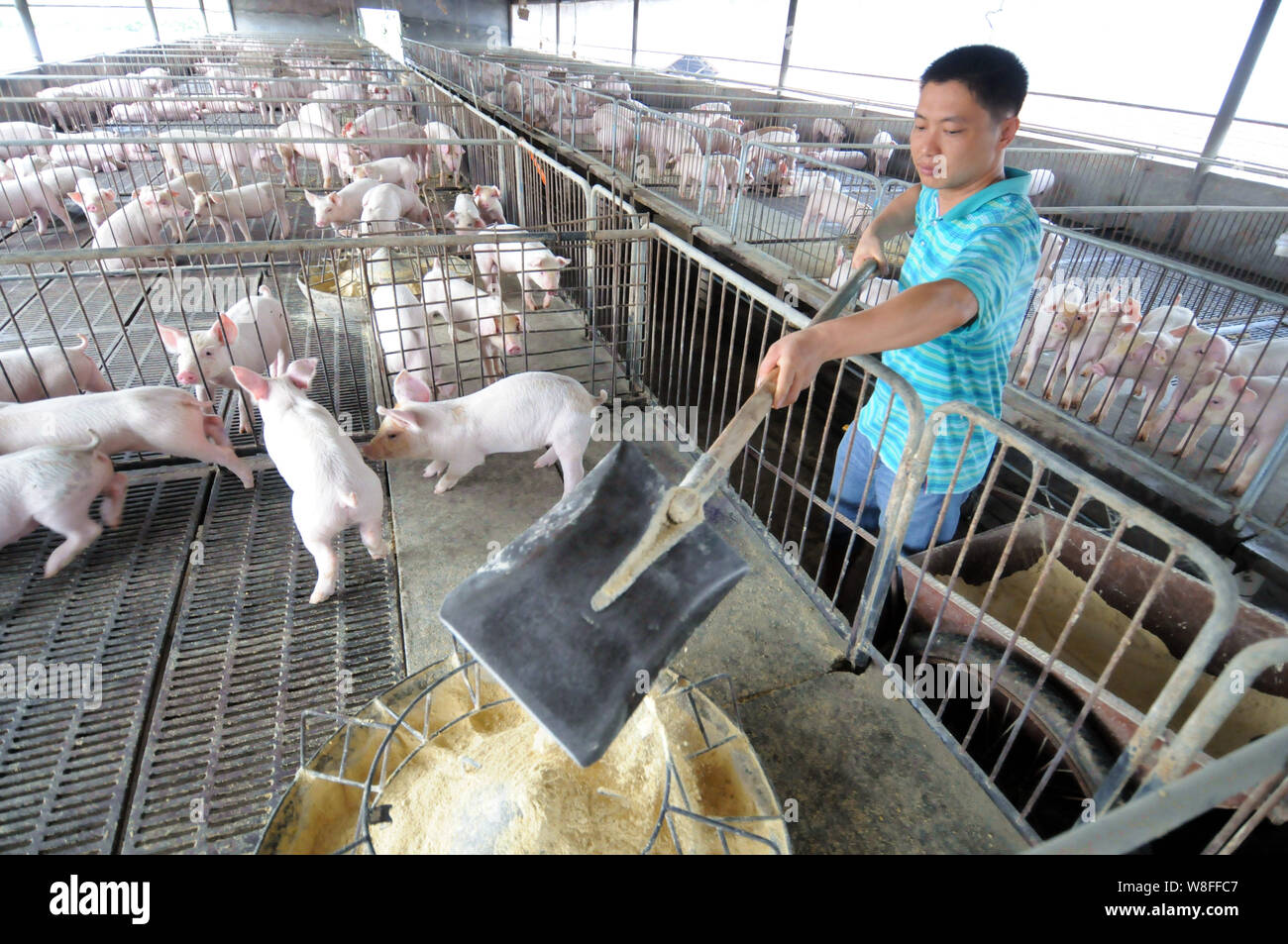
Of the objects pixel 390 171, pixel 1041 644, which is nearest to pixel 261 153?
pixel 390 171

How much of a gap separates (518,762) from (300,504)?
5.46 ft

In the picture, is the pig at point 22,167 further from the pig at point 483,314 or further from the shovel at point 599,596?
the shovel at point 599,596

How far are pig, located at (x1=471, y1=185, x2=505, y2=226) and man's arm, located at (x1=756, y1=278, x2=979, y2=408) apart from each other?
652 cm

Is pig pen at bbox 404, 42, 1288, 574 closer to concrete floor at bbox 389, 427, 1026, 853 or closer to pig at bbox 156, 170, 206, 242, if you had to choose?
concrete floor at bbox 389, 427, 1026, 853

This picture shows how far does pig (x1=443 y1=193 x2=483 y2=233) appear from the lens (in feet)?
22.3

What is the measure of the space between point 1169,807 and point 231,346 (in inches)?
183

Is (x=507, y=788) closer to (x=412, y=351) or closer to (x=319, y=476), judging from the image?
(x=319, y=476)

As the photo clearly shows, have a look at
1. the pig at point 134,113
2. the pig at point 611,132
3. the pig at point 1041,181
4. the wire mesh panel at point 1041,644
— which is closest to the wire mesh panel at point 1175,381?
the wire mesh panel at point 1041,644

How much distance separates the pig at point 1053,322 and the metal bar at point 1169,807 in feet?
14.7

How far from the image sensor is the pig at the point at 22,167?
303 inches

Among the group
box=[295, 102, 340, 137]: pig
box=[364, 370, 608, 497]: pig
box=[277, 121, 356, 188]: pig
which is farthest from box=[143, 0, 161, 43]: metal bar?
box=[364, 370, 608, 497]: pig

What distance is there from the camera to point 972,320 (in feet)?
6.05
